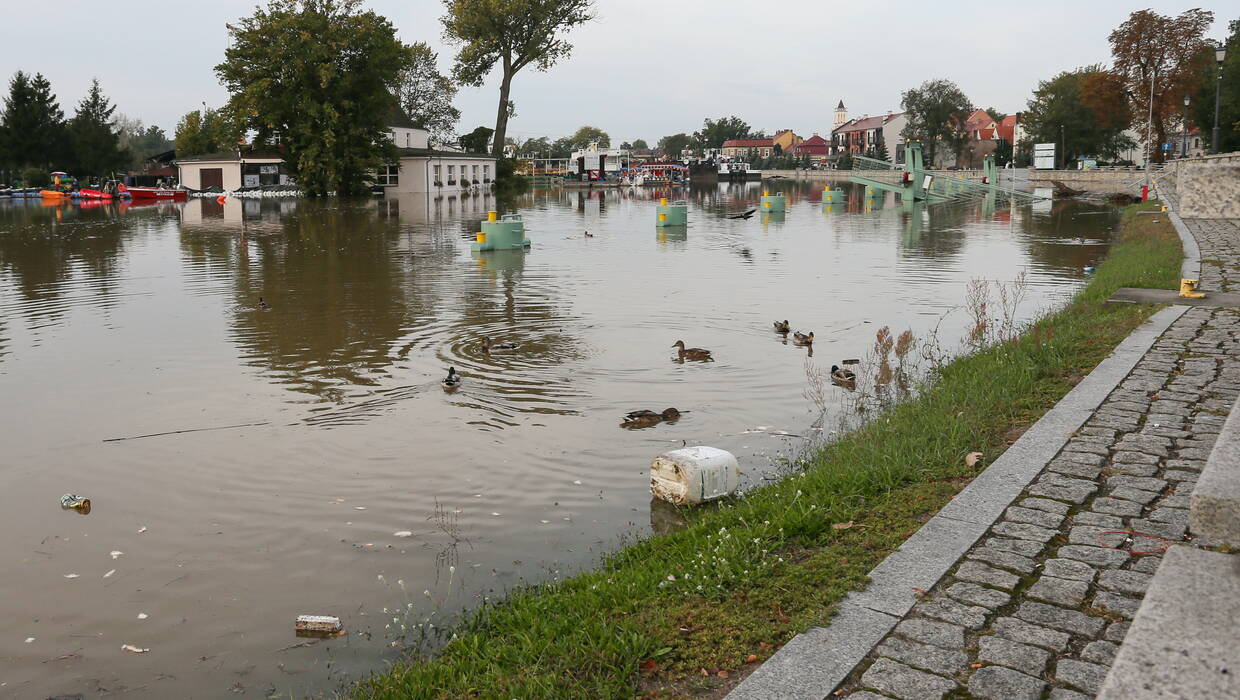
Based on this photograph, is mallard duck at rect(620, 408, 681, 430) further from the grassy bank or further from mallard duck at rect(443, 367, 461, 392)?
mallard duck at rect(443, 367, 461, 392)

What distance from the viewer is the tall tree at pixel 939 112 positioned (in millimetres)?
111750

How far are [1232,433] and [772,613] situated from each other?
264 centimetres

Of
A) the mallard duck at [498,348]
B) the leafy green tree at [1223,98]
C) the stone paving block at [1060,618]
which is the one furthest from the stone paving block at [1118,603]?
the leafy green tree at [1223,98]

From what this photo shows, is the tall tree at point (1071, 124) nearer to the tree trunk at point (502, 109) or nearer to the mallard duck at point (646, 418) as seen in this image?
the tree trunk at point (502, 109)

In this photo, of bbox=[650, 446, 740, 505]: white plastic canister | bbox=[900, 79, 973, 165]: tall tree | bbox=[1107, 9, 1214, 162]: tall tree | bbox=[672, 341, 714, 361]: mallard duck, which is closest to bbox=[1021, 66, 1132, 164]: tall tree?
bbox=[1107, 9, 1214, 162]: tall tree

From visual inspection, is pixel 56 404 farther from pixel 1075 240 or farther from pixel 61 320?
pixel 1075 240

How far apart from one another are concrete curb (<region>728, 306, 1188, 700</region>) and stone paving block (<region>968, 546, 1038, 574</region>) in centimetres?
7

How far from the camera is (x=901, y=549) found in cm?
491

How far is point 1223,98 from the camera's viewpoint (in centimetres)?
5453

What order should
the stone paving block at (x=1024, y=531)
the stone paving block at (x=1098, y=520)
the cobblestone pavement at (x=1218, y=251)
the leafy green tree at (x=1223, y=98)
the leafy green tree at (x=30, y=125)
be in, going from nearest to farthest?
the stone paving block at (x=1024, y=531)
the stone paving block at (x=1098, y=520)
the cobblestone pavement at (x=1218, y=251)
the leafy green tree at (x=1223, y=98)
the leafy green tree at (x=30, y=125)

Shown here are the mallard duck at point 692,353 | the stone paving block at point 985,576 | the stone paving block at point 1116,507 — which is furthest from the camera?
the mallard duck at point 692,353

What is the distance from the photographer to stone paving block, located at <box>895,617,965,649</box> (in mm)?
3988

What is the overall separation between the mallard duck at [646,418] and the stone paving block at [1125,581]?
4.97m

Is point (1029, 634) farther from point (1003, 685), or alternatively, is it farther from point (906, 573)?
point (906, 573)
